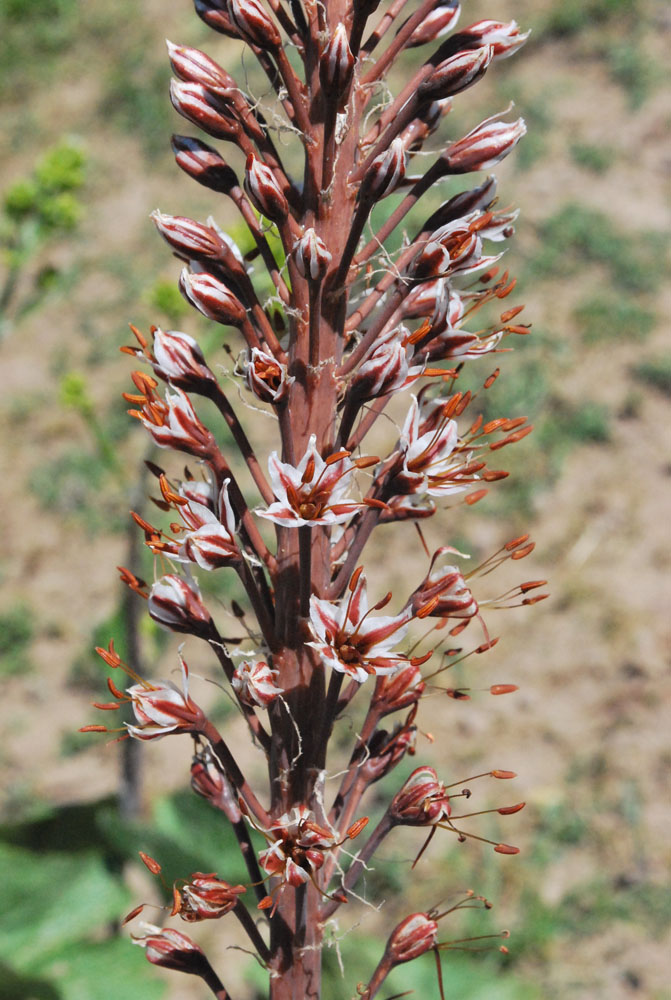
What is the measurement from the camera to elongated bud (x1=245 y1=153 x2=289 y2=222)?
159cm

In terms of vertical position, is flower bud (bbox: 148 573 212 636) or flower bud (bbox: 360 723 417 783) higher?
flower bud (bbox: 148 573 212 636)

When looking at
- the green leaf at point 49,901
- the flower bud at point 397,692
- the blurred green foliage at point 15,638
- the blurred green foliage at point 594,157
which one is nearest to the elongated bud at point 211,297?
the flower bud at point 397,692

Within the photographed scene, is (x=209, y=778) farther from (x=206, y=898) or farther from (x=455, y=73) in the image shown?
(x=455, y=73)

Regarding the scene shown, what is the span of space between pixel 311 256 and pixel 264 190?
0.14 metres

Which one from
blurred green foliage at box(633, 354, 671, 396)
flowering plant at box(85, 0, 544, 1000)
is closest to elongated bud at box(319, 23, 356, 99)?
flowering plant at box(85, 0, 544, 1000)

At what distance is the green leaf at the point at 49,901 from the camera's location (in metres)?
Result: 3.52

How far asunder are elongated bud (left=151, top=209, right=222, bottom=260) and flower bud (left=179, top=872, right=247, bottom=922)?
0.99 meters

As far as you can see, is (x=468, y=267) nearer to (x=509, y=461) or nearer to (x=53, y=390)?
(x=509, y=461)

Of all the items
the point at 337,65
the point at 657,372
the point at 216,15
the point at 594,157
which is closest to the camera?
the point at 337,65

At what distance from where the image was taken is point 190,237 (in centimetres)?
164

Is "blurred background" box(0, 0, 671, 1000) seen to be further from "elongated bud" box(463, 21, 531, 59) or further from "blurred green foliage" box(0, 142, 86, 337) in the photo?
"elongated bud" box(463, 21, 531, 59)

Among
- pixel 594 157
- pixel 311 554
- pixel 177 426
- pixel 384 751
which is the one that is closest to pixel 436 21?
pixel 177 426

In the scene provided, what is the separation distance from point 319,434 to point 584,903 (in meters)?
3.40

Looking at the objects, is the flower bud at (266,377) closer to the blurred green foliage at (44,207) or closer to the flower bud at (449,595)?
the flower bud at (449,595)
